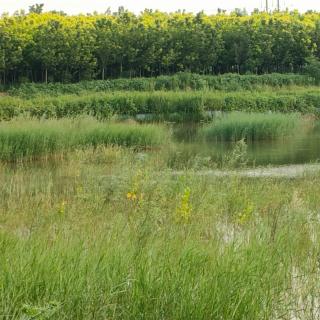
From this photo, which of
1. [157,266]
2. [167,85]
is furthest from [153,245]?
[167,85]

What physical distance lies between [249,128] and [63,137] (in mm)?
6476

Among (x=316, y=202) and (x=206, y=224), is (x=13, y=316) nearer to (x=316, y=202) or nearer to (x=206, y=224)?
(x=206, y=224)

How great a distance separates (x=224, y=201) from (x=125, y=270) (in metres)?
3.58

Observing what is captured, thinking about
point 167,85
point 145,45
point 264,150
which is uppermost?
point 145,45

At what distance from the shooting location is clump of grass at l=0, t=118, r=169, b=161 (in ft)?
42.2

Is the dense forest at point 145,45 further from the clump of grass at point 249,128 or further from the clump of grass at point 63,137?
the clump of grass at point 63,137

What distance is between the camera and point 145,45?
33.9m

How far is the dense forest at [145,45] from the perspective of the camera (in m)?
31.5

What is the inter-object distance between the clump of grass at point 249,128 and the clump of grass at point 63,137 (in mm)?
3044

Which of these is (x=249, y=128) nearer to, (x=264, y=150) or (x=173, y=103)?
(x=264, y=150)

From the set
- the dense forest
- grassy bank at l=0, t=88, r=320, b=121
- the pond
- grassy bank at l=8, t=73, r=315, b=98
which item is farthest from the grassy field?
the dense forest

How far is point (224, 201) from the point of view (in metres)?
7.02

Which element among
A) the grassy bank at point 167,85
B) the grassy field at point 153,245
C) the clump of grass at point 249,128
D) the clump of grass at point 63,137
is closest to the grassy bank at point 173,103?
the grassy bank at point 167,85

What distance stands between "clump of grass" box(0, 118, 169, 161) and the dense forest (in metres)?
16.4
